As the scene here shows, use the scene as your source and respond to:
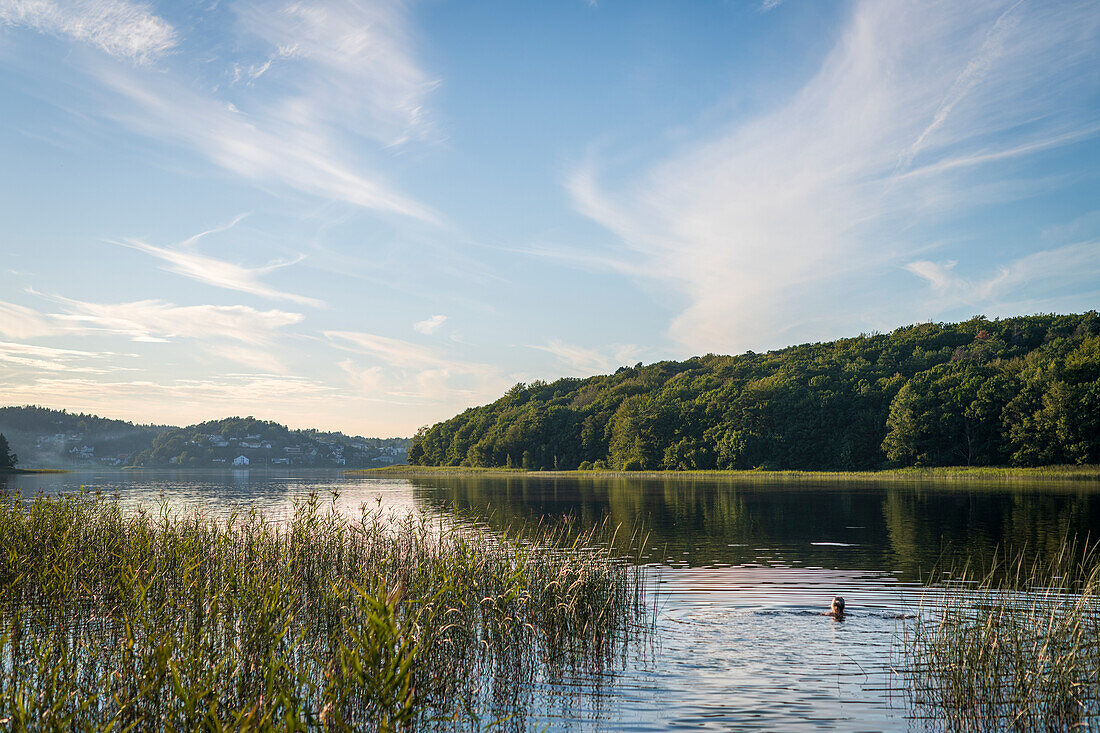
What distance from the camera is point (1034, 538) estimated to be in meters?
32.4

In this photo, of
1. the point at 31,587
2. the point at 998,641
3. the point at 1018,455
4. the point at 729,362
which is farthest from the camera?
the point at 729,362

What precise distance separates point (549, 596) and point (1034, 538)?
27114 mm

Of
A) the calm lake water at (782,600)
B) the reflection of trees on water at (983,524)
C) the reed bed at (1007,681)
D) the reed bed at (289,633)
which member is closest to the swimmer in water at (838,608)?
the calm lake water at (782,600)

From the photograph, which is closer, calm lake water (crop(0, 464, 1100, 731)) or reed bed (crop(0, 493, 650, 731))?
reed bed (crop(0, 493, 650, 731))

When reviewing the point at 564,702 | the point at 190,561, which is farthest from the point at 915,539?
the point at 190,561

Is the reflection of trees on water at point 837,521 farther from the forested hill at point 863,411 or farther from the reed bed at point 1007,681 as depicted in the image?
the forested hill at point 863,411

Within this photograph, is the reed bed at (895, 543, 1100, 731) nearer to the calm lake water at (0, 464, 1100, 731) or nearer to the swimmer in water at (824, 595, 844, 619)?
the calm lake water at (0, 464, 1100, 731)

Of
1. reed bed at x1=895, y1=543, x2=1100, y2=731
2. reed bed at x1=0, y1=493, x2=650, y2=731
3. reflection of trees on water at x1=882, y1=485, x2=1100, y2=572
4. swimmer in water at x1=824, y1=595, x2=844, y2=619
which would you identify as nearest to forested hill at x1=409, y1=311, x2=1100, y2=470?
reflection of trees on water at x1=882, y1=485, x2=1100, y2=572

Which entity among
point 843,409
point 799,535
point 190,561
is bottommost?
point 799,535

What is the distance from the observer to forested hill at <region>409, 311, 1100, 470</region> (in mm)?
102812

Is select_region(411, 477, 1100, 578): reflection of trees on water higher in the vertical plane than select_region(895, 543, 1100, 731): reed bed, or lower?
lower

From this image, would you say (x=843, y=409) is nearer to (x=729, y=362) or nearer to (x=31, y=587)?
(x=729, y=362)

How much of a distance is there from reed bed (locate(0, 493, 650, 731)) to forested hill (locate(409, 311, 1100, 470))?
104m

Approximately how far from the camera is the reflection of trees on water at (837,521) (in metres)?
30.2
